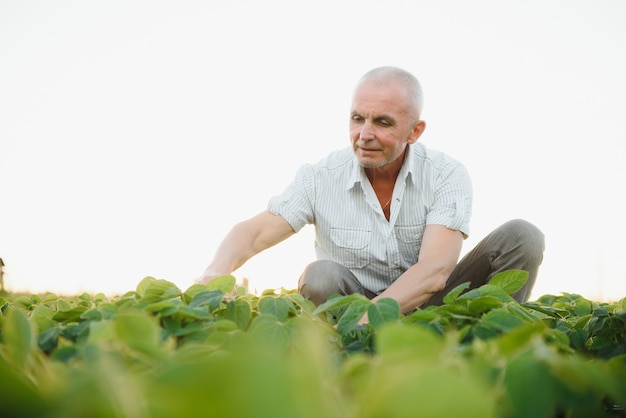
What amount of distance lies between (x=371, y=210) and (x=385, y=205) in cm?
13

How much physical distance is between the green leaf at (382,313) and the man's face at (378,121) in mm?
2459

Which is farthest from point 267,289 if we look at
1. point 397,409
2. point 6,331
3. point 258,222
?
point 258,222

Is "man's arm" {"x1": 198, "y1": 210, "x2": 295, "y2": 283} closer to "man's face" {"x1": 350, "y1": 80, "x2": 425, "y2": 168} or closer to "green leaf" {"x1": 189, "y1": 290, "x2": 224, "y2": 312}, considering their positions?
"man's face" {"x1": 350, "y1": 80, "x2": 425, "y2": 168}

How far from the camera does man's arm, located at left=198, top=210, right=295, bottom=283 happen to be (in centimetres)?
277

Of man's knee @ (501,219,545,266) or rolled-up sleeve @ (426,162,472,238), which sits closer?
man's knee @ (501,219,545,266)

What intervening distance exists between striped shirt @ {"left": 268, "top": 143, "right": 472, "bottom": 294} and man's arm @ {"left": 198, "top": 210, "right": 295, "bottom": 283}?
0.08 meters

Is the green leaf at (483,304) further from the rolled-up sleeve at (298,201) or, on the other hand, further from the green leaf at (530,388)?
the rolled-up sleeve at (298,201)

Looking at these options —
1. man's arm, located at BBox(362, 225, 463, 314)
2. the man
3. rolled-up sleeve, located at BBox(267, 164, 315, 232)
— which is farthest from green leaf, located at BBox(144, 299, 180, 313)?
rolled-up sleeve, located at BBox(267, 164, 315, 232)

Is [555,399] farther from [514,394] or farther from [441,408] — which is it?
[441,408]

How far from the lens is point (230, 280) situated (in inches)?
51.6

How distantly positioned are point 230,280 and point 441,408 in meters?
1.01

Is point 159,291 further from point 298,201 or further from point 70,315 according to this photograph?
point 298,201

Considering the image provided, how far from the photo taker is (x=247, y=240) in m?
3.12

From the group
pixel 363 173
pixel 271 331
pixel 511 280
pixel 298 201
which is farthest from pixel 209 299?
pixel 363 173
